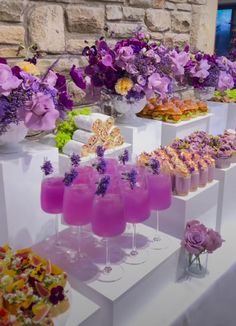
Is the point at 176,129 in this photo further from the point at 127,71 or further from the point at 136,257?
the point at 136,257

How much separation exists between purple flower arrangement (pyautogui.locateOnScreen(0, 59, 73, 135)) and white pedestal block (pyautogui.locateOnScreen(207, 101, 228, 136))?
1.43m

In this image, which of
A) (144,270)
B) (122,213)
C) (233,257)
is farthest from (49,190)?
(233,257)

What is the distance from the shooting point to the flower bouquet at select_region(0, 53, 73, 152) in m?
1.12

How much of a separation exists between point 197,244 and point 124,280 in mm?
323

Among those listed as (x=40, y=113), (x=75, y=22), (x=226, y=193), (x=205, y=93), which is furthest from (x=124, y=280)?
(x=205, y=93)

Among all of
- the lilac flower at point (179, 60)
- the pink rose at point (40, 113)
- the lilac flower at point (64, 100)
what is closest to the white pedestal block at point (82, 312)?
the pink rose at point (40, 113)

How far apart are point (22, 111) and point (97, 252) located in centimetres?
51

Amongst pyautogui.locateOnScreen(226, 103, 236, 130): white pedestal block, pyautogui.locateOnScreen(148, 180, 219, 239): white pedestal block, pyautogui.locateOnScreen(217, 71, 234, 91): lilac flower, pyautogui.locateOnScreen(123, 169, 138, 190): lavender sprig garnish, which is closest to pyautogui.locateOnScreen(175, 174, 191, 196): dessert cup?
pyautogui.locateOnScreen(148, 180, 219, 239): white pedestal block

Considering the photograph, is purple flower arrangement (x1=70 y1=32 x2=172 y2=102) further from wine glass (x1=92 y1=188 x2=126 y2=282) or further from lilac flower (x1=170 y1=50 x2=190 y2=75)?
wine glass (x1=92 y1=188 x2=126 y2=282)

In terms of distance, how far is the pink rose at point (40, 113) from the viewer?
1150 millimetres

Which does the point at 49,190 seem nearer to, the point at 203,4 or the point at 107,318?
the point at 107,318

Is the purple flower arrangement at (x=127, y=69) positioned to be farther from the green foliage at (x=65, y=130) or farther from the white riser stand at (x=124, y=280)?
the white riser stand at (x=124, y=280)

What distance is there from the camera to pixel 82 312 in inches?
34.0

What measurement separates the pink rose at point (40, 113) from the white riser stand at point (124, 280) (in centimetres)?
39
